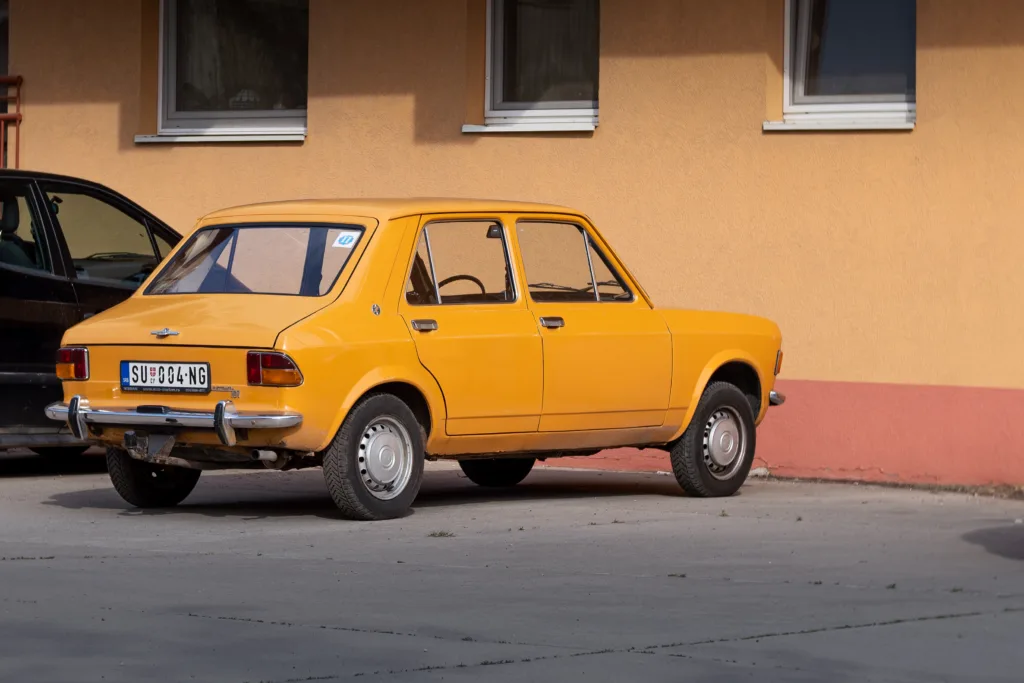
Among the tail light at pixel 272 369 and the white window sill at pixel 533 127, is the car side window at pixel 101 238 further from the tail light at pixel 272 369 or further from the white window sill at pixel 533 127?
the tail light at pixel 272 369

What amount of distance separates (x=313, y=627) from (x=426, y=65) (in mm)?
8456

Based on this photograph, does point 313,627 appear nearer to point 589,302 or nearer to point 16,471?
point 589,302

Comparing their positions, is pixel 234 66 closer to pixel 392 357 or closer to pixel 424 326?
pixel 424 326

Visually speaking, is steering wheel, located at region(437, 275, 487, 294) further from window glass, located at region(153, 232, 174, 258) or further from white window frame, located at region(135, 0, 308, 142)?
white window frame, located at region(135, 0, 308, 142)

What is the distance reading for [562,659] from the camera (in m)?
6.41

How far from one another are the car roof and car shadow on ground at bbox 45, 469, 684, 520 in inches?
62.5

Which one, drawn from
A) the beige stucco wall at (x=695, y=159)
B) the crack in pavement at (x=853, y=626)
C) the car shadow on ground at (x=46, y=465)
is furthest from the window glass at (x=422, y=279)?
the crack in pavement at (x=853, y=626)

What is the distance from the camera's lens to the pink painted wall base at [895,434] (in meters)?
12.7

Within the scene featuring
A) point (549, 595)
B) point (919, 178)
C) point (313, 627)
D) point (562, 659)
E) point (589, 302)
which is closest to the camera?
point (562, 659)

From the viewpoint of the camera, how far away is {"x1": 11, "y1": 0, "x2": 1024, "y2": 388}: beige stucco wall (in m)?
12.9

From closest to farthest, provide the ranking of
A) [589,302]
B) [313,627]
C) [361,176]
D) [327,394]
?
[313,627] → [327,394] → [589,302] → [361,176]

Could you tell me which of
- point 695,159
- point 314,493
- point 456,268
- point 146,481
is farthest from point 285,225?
point 695,159

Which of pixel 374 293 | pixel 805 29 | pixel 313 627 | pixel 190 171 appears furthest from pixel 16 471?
pixel 313 627

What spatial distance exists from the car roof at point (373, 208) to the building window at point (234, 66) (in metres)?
4.66
